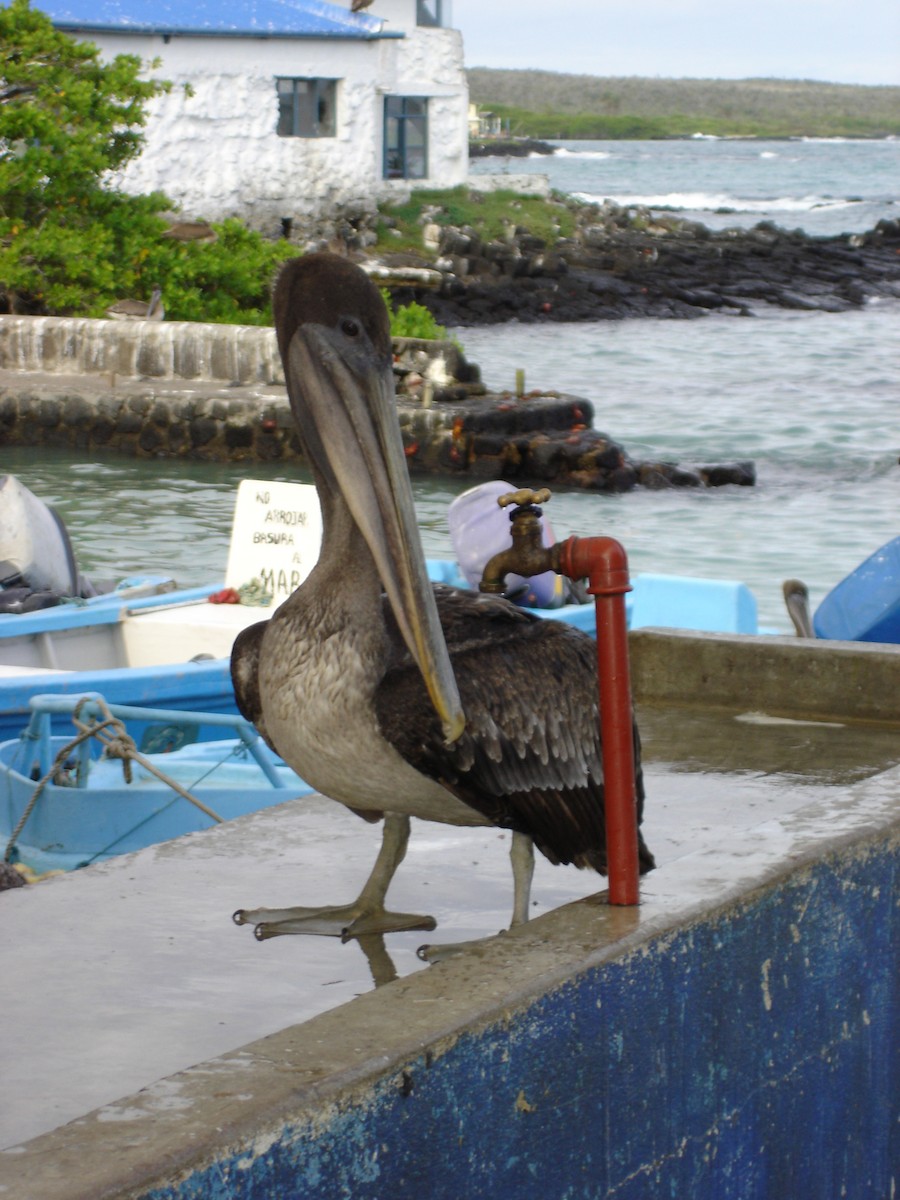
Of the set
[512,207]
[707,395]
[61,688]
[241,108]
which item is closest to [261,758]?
[61,688]

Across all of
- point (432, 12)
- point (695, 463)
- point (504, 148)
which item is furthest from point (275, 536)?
point (504, 148)

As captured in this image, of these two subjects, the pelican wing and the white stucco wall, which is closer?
the pelican wing

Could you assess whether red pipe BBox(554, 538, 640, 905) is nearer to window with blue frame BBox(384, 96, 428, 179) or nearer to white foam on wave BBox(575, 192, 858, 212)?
window with blue frame BBox(384, 96, 428, 179)

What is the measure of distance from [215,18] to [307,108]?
2.97 metres

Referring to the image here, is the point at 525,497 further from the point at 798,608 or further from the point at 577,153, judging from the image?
the point at 577,153

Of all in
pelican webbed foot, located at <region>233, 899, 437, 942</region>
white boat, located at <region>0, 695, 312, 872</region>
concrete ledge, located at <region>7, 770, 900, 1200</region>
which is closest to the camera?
concrete ledge, located at <region>7, 770, 900, 1200</region>

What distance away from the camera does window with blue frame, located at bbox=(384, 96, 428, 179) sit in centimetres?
3878

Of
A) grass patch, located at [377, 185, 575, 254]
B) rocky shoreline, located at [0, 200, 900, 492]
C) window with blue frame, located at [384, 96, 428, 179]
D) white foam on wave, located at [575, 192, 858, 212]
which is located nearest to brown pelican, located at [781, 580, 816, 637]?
rocky shoreline, located at [0, 200, 900, 492]

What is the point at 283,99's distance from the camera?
3625 cm

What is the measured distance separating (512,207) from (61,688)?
3706 cm

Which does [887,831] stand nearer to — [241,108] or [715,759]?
[715,759]

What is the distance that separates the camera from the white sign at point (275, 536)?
959 centimetres

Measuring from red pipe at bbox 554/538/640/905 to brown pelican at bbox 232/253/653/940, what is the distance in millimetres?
208

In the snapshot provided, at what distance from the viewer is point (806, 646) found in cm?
573
